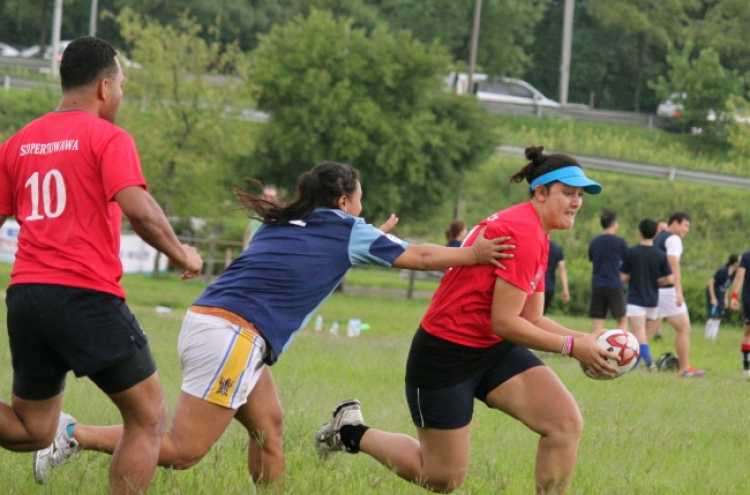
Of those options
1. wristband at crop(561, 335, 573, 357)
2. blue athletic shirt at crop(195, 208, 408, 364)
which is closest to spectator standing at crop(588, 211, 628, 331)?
wristband at crop(561, 335, 573, 357)

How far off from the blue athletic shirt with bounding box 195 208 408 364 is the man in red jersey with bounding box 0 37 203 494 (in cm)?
44

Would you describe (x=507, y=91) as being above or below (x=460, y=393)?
above

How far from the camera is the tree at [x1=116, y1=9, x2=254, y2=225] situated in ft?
104

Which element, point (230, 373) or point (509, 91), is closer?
point (230, 373)

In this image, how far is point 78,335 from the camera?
16.8 ft

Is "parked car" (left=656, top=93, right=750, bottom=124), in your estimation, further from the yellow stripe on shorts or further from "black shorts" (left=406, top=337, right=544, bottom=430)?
the yellow stripe on shorts

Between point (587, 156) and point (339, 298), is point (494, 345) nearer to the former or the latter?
point (339, 298)

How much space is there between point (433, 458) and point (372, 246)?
1305 mm

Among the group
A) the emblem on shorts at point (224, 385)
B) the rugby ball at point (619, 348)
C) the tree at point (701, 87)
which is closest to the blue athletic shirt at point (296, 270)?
the emblem on shorts at point (224, 385)

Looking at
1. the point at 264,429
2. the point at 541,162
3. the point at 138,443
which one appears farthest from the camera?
the point at 541,162

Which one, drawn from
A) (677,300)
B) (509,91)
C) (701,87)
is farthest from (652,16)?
(677,300)

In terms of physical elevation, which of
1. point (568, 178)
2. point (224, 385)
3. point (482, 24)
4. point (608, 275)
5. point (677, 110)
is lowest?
point (608, 275)

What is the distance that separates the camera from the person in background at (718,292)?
22.6 metres

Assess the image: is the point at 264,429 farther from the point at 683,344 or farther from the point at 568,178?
the point at 683,344
